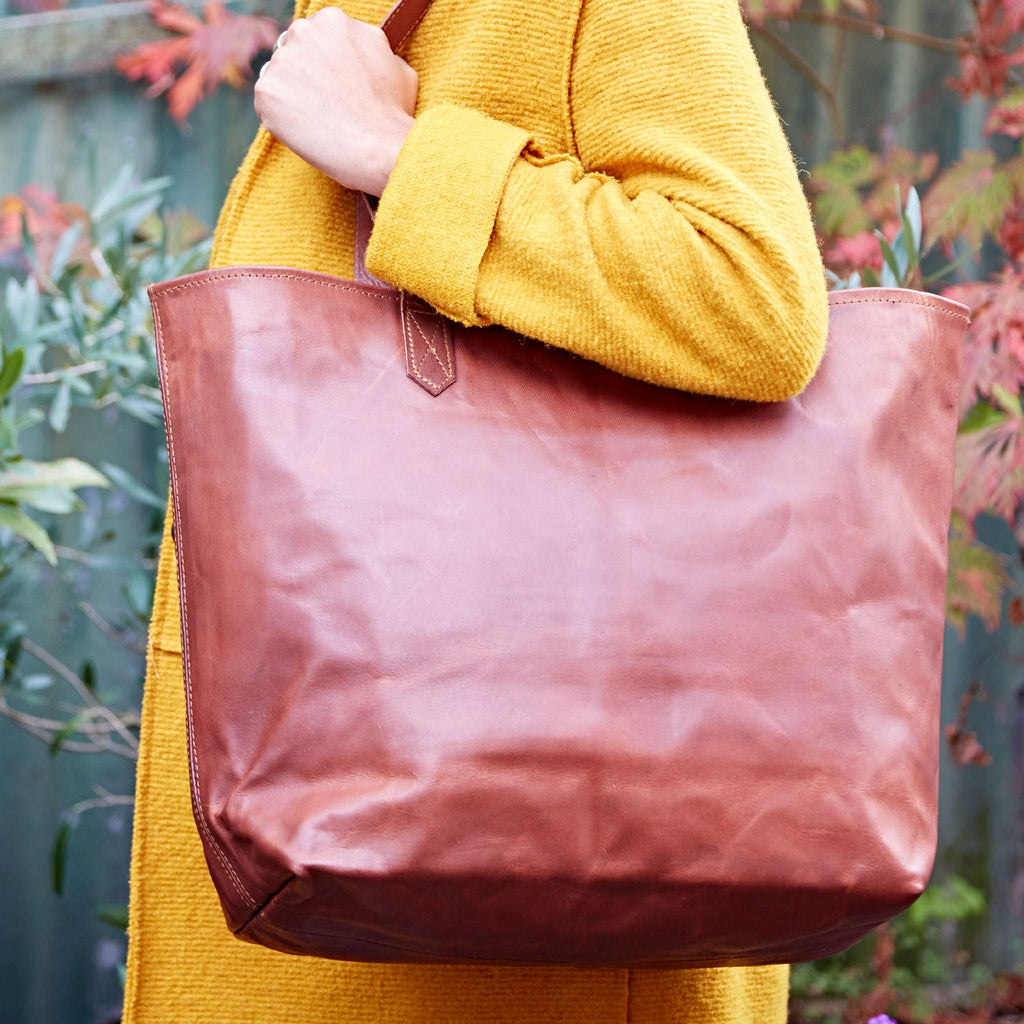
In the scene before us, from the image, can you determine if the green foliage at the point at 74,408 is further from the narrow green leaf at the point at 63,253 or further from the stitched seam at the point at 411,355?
the stitched seam at the point at 411,355

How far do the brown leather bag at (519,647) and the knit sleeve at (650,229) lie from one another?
51mm

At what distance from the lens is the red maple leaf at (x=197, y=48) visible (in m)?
1.95

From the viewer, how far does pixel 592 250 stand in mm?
738

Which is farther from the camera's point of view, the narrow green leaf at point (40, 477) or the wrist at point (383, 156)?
the narrow green leaf at point (40, 477)

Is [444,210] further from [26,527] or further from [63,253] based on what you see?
[63,253]

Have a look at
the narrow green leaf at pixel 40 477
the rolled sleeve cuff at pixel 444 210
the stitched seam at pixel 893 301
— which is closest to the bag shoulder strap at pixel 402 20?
the rolled sleeve cuff at pixel 444 210

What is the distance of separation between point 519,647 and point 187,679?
0.80 feet

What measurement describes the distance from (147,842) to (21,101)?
5.20 feet

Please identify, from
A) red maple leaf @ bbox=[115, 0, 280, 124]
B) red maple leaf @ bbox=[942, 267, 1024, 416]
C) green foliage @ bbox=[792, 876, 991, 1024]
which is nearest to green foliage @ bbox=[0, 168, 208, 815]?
red maple leaf @ bbox=[115, 0, 280, 124]

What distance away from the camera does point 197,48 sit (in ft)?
6.42

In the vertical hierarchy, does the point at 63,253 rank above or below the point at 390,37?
below

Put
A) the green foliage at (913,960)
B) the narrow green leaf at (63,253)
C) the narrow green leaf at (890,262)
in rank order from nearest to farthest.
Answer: the narrow green leaf at (890,262), the narrow green leaf at (63,253), the green foliage at (913,960)

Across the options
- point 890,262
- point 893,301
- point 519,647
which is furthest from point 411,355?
point 890,262

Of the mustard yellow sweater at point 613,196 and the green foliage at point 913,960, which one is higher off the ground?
the mustard yellow sweater at point 613,196
